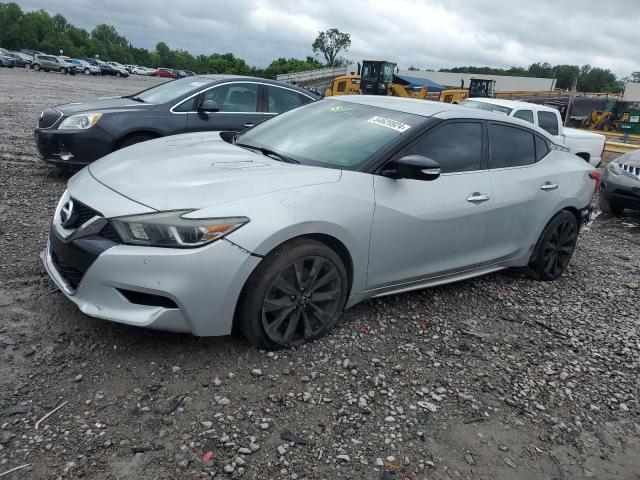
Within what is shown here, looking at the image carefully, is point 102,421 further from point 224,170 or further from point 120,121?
point 120,121

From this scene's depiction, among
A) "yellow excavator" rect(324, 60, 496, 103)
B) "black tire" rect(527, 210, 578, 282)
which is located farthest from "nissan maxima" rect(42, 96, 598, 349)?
"yellow excavator" rect(324, 60, 496, 103)

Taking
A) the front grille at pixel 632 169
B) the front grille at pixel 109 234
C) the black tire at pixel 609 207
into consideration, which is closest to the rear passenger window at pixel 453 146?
the front grille at pixel 109 234

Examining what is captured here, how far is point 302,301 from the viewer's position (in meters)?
3.38

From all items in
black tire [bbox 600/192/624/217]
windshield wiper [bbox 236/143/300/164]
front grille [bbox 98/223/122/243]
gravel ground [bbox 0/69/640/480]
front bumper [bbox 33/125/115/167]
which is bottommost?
gravel ground [bbox 0/69/640/480]

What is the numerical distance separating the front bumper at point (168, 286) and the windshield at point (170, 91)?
4884mm

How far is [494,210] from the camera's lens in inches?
172

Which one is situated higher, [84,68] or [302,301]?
[84,68]

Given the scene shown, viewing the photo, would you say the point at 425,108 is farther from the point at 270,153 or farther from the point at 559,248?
the point at 559,248

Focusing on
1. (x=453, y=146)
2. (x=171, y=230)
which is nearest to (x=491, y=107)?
(x=453, y=146)

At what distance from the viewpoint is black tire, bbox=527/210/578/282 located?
5082 mm

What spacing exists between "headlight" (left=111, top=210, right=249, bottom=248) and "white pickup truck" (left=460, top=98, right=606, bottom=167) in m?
7.61

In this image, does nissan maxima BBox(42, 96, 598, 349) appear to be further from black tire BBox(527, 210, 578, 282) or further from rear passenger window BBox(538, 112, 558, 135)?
rear passenger window BBox(538, 112, 558, 135)

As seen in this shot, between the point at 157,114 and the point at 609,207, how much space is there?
7.17 meters

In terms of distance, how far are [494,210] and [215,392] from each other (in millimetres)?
2600
